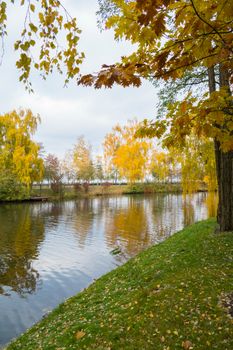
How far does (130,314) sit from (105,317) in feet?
1.43

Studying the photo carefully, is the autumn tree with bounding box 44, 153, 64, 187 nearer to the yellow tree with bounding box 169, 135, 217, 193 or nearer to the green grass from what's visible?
the yellow tree with bounding box 169, 135, 217, 193

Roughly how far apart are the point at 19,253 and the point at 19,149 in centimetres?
2263

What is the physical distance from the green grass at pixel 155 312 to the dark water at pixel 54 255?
5.27 feet

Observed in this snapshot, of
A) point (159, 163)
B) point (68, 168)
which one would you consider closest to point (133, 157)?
point (159, 163)

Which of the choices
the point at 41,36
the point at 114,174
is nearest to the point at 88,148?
the point at 114,174

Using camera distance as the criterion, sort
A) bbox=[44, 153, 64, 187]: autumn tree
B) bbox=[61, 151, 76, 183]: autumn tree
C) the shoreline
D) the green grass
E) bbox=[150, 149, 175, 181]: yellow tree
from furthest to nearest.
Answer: bbox=[61, 151, 76, 183]: autumn tree < bbox=[150, 149, 175, 181]: yellow tree < bbox=[44, 153, 64, 187]: autumn tree < the shoreline < the green grass

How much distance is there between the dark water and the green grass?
1.61 m

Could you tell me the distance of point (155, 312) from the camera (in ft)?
13.6

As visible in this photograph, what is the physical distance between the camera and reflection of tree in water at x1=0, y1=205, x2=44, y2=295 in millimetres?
8555

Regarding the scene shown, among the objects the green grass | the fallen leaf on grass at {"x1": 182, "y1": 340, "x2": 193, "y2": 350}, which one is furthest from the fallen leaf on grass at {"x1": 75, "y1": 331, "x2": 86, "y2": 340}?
the fallen leaf on grass at {"x1": 182, "y1": 340, "x2": 193, "y2": 350}

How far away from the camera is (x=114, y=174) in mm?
55156

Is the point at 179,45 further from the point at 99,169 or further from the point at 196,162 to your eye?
the point at 99,169

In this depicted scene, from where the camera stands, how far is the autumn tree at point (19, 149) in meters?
32.3

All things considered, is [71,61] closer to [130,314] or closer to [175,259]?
[130,314]
